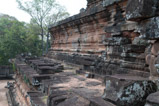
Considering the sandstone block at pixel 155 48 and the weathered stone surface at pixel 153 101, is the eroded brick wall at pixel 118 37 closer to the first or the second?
the sandstone block at pixel 155 48

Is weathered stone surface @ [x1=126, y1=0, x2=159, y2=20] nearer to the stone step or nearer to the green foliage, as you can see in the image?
the stone step

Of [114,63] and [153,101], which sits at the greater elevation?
[114,63]

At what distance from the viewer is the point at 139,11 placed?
1910 millimetres

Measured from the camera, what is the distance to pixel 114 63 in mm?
3240

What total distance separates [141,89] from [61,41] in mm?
6501

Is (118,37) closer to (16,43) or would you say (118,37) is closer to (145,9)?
(145,9)

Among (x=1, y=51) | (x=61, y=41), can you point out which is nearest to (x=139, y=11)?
(x=61, y=41)

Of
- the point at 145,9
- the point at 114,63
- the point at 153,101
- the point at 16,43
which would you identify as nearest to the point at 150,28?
the point at 145,9

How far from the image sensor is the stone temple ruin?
5.75ft

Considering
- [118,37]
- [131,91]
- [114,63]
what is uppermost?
[118,37]

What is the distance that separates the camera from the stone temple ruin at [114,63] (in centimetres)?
175

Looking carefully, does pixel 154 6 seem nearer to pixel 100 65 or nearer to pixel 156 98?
pixel 156 98

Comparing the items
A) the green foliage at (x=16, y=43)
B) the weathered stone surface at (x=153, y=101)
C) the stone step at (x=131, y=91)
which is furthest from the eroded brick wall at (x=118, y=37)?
the green foliage at (x=16, y=43)

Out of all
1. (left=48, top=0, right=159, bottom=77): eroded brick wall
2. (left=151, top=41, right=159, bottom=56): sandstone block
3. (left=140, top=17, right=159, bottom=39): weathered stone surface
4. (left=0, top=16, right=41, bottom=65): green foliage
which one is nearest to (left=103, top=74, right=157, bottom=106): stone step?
(left=48, top=0, right=159, bottom=77): eroded brick wall
